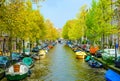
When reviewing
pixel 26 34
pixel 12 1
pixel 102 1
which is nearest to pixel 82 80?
pixel 12 1

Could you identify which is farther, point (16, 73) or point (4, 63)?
point (4, 63)

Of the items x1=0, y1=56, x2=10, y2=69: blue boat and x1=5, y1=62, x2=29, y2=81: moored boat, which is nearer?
x1=5, y1=62, x2=29, y2=81: moored boat

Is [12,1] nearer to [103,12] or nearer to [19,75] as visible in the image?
[19,75]

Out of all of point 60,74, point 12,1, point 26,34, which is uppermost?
point 12,1

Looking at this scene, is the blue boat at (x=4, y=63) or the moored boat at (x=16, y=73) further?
the blue boat at (x=4, y=63)

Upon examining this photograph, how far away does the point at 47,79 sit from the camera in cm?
4384

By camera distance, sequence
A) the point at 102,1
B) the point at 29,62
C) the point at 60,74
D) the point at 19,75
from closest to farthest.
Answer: the point at 19,75 → the point at 60,74 → the point at 29,62 → the point at 102,1

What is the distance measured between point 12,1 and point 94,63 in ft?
71.4

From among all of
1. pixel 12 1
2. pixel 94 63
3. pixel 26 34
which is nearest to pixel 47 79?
pixel 12 1

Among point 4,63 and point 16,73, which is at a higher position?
point 4,63

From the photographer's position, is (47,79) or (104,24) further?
(104,24)

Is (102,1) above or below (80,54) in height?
above

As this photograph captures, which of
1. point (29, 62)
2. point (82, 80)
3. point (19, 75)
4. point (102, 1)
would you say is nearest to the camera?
→ point (19, 75)

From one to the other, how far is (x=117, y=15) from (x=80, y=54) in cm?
3523
